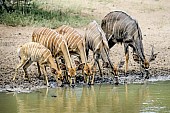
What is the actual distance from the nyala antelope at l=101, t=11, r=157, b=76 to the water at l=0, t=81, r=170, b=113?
1709 mm

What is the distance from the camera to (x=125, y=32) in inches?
460

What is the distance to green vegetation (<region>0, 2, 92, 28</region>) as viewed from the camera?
15156 mm

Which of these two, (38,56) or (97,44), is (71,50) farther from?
(38,56)

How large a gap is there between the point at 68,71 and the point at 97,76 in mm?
1272

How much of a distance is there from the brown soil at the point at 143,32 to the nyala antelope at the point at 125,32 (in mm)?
593

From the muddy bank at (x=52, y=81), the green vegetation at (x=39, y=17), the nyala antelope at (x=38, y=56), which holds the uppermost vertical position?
the green vegetation at (x=39, y=17)

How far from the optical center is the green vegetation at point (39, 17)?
15.2 metres

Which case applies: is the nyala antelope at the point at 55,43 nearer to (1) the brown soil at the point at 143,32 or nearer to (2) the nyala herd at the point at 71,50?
(2) the nyala herd at the point at 71,50

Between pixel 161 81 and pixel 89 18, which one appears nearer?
pixel 161 81

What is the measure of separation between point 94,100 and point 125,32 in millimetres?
3620

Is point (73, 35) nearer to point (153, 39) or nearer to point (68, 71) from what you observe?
point (68, 71)

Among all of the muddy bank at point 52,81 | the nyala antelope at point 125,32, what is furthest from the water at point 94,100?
the nyala antelope at point 125,32

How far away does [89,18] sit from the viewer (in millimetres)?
17062

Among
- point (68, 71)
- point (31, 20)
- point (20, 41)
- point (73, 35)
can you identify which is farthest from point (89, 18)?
point (68, 71)
